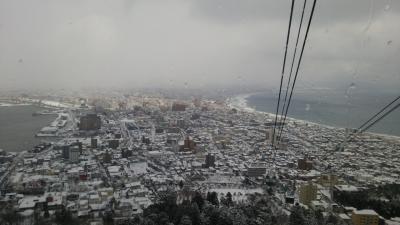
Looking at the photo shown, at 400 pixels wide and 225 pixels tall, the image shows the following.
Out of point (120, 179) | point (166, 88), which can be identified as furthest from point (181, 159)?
point (166, 88)

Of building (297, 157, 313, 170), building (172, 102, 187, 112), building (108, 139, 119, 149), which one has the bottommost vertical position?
building (108, 139, 119, 149)

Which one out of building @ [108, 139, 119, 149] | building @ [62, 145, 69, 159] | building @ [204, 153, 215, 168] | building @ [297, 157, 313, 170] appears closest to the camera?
building @ [297, 157, 313, 170]

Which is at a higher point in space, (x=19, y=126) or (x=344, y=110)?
(x=344, y=110)

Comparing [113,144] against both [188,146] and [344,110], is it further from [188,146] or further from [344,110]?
[344,110]

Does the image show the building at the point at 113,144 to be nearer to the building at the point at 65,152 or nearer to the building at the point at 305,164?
the building at the point at 65,152

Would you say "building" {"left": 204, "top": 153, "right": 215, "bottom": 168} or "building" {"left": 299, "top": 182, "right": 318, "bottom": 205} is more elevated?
"building" {"left": 299, "top": 182, "right": 318, "bottom": 205}

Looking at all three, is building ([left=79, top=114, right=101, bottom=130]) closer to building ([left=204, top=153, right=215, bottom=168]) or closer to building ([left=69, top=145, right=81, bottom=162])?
building ([left=69, top=145, right=81, bottom=162])

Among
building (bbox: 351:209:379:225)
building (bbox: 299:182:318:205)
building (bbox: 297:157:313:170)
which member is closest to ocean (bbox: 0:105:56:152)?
building (bbox: 297:157:313:170)

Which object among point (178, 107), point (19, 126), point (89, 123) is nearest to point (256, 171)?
point (89, 123)

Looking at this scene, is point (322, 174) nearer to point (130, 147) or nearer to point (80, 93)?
point (130, 147)
